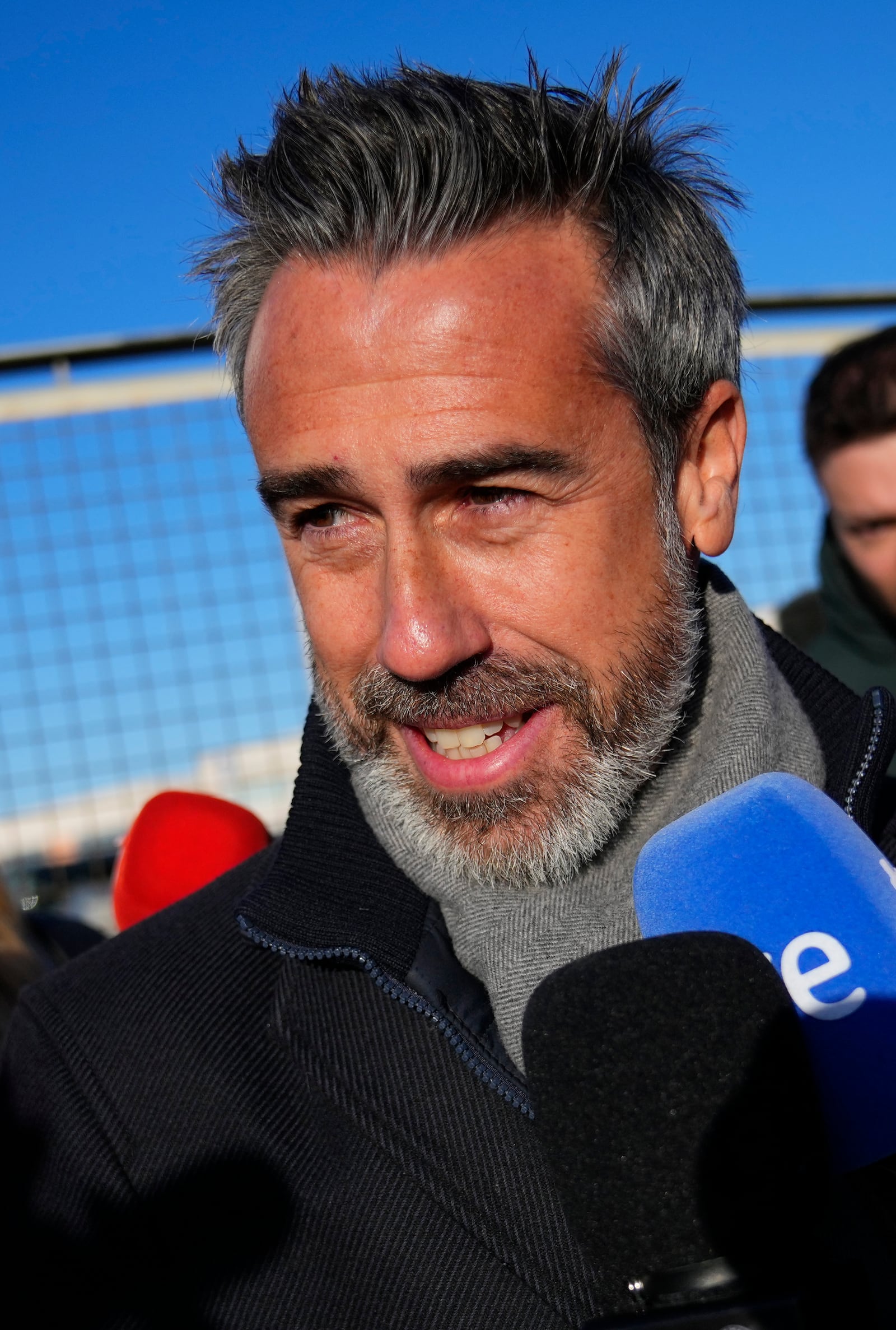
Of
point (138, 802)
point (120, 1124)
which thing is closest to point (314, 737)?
point (120, 1124)

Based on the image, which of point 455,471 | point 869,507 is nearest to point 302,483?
point 455,471

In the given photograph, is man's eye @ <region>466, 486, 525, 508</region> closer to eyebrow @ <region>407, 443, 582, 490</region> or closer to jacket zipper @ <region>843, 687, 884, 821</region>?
eyebrow @ <region>407, 443, 582, 490</region>

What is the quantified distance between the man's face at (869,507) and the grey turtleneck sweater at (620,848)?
1298mm

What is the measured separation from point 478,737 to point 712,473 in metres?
0.62

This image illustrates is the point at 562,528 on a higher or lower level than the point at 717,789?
higher

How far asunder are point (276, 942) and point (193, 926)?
0.79 feet

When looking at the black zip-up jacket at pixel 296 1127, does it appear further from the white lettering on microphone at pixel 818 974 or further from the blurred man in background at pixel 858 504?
the blurred man in background at pixel 858 504

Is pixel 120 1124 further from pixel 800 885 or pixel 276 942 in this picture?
pixel 800 885

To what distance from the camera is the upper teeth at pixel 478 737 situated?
1.72 meters

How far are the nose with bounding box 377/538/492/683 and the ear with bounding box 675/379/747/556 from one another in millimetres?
448

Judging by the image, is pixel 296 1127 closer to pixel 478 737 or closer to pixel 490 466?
pixel 478 737

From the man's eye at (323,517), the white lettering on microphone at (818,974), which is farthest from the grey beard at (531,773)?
the white lettering on microphone at (818,974)

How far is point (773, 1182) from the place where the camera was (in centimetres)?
96

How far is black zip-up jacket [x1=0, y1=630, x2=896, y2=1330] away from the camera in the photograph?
151cm
